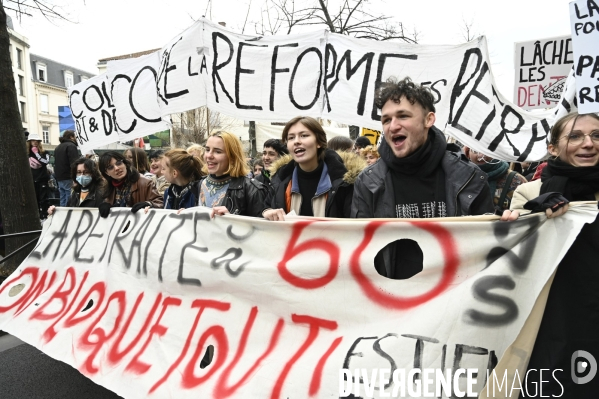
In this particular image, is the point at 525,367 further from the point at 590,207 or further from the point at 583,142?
the point at 583,142

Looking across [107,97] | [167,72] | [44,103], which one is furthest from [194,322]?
[44,103]

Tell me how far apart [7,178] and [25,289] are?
2477 mm

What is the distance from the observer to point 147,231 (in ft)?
10.9

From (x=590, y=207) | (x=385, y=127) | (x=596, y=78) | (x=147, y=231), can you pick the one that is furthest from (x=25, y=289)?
(x=596, y=78)

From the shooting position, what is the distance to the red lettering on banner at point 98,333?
2.80m

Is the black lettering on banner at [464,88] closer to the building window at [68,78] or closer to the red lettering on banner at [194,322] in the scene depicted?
the red lettering on banner at [194,322]

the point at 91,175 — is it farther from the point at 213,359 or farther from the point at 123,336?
the point at 213,359

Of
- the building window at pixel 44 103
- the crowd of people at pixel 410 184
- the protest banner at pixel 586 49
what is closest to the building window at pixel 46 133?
the building window at pixel 44 103

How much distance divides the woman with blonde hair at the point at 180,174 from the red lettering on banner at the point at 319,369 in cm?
219

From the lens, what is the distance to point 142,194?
4.53 m

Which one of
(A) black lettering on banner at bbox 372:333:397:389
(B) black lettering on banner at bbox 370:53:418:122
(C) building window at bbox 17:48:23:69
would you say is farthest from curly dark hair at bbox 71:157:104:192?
(C) building window at bbox 17:48:23:69

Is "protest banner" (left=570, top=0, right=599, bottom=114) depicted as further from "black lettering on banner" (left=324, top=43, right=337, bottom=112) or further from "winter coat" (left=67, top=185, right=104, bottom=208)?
"winter coat" (left=67, top=185, right=104, bottom=208)

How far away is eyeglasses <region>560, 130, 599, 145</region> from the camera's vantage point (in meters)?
2.40

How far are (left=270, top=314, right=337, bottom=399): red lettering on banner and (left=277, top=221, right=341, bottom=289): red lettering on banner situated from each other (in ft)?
0.55
